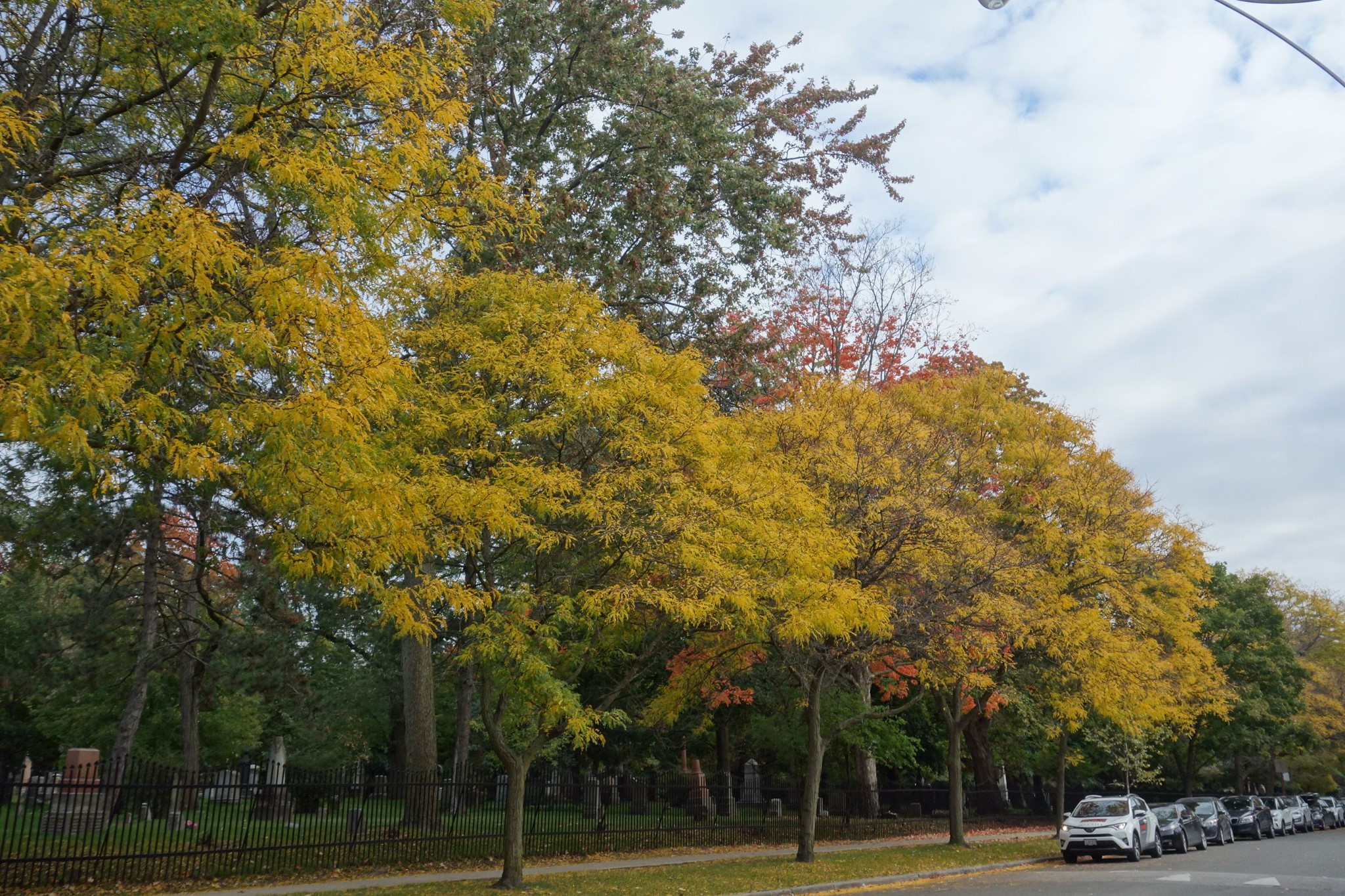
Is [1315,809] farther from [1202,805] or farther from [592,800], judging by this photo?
[592,800]

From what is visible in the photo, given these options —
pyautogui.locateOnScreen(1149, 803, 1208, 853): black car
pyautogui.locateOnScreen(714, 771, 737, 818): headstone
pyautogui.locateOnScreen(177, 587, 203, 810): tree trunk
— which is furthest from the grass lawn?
pyautogui.locateOnScreen(177, 587, 203, 810): tree trunk

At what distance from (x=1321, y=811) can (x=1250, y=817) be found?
12526mm

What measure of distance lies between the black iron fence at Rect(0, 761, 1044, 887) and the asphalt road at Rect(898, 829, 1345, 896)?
6.01 metres

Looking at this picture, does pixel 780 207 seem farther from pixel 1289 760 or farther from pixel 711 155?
pixel 1289 760

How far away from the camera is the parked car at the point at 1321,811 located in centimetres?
4141

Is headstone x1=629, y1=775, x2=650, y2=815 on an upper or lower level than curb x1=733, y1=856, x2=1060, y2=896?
upper

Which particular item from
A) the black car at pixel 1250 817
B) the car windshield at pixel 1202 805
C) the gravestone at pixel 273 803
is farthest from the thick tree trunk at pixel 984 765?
the gravestone at pixel 273 803

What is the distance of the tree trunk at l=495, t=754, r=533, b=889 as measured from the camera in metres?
13.9

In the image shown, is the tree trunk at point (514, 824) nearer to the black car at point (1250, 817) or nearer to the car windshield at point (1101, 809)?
the car windshield at point (1101, 809)

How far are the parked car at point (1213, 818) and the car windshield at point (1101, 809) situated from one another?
6.85 m

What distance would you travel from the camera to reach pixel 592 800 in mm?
19172

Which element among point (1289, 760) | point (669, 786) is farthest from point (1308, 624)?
point (669, 786)

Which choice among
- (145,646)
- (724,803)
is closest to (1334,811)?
(724,803)

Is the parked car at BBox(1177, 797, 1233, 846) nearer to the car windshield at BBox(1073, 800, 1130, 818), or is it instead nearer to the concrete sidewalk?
the car windshield at BBox(1073, 800, 1130, 818)
